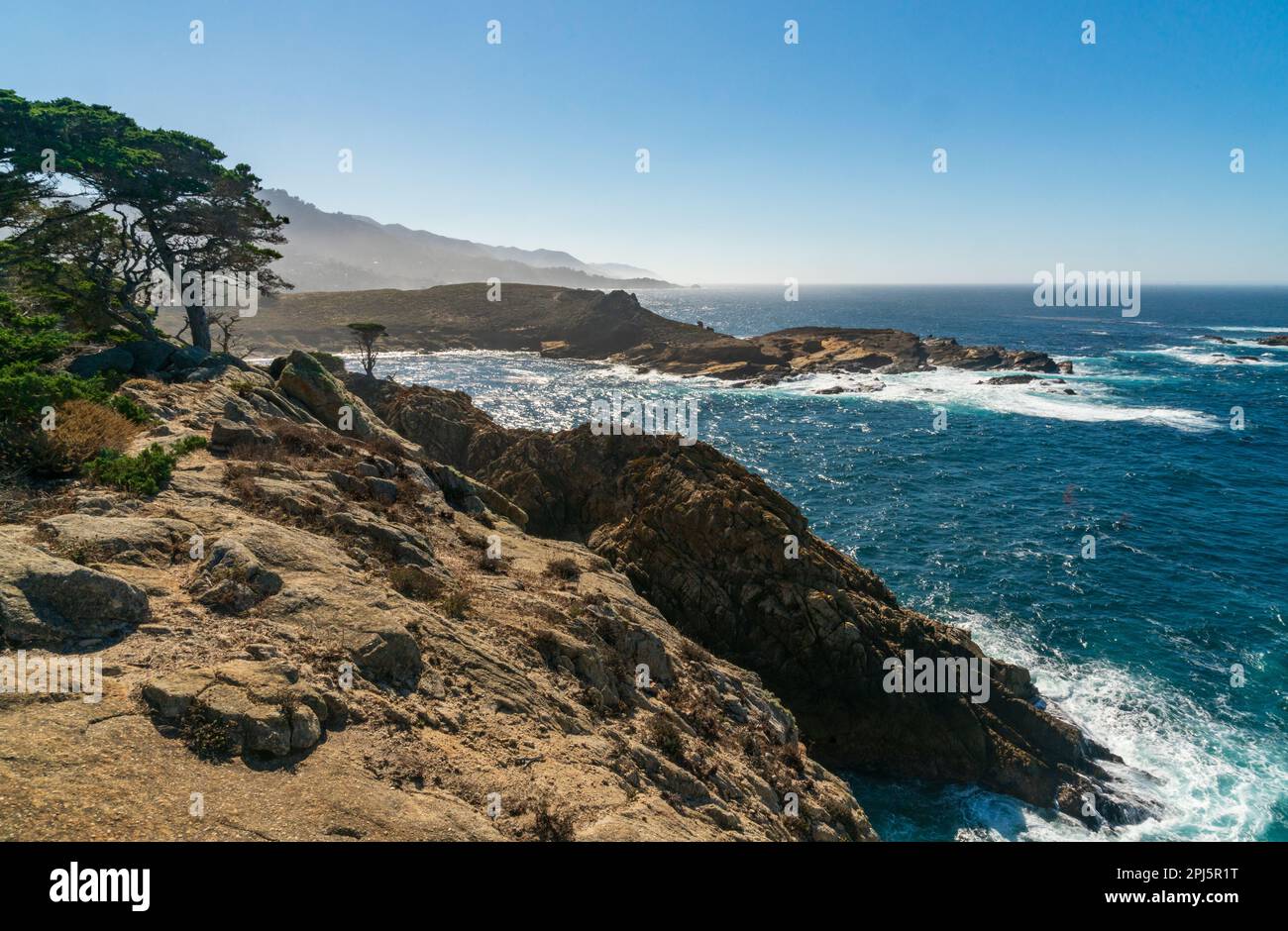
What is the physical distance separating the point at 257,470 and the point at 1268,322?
244 meters

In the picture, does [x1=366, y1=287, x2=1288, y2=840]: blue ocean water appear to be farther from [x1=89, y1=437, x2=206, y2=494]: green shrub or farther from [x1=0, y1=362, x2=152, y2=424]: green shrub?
[x1=0, y1=362, x2=152, y2=424]: green shrub

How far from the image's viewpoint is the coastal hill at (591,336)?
334ft

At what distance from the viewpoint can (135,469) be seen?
531 inches

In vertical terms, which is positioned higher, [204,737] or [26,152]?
Result: [26,152]

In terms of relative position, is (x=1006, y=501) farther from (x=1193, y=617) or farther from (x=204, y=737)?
(x=204, y=737)

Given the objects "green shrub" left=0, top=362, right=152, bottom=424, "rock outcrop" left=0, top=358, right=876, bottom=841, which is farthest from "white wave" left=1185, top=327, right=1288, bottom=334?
"green shrub" left=0, top=362, right=152, bottom=424

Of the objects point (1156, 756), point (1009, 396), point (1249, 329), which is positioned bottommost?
point (1156, 756)

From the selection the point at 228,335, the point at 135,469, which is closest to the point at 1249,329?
the point at 228,335

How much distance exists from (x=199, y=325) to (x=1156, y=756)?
46853 mm

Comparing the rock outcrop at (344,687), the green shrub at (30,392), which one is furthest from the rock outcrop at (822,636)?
the green shrub at (30,392)

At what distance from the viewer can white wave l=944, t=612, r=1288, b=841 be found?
1978 centimetres

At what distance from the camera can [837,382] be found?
91.8m

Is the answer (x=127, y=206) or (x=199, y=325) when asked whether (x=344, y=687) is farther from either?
(x=127, y=206)

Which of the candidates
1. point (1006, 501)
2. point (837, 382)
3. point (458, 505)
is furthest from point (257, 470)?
point (837, 382)
